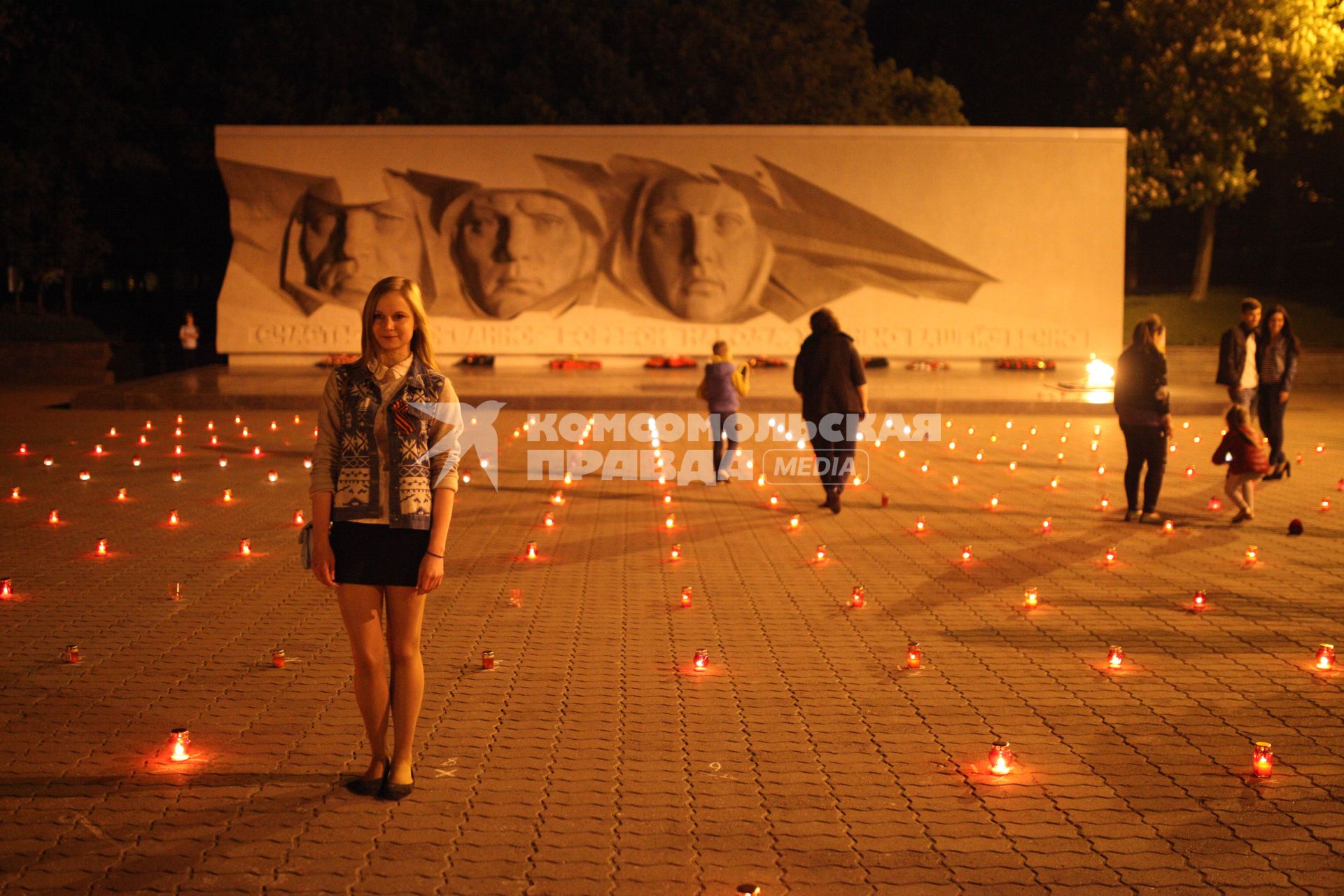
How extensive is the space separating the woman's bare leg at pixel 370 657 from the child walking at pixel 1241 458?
7.63 meters

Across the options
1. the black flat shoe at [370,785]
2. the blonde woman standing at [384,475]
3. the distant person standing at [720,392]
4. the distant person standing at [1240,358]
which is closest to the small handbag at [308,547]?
the blonde woman standing at [384,475]

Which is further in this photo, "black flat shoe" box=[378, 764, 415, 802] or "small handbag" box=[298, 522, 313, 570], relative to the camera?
"black flat shoe" box=[378, 764, 415, 802]

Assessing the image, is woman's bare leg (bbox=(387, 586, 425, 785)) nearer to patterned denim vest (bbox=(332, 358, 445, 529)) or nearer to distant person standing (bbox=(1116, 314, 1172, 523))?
patterned denim vest (bbox=(332, 358, 445, 529))

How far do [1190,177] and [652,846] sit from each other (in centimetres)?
3278

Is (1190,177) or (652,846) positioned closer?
(652,846)

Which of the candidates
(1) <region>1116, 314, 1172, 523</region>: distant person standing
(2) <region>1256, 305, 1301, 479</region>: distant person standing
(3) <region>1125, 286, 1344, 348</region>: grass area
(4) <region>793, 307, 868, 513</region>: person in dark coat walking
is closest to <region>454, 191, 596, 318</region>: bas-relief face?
(3) <region>1125, 286, 1344, 348</region>: grass area

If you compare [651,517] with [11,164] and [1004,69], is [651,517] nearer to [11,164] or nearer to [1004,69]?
[11,164]

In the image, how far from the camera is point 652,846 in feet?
14.3

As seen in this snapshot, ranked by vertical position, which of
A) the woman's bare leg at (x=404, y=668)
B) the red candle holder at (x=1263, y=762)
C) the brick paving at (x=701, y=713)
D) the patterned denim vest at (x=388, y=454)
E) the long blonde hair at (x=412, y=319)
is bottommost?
the brick paving at (x=701, y=713)

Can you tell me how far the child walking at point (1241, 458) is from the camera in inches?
406

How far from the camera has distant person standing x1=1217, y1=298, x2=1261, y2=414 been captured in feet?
40.4

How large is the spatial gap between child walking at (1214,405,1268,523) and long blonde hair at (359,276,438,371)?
757 cm

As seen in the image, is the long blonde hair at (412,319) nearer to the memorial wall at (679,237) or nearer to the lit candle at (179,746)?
the lit candle at (179,746)

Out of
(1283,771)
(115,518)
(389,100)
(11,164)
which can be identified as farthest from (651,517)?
(389,100)
